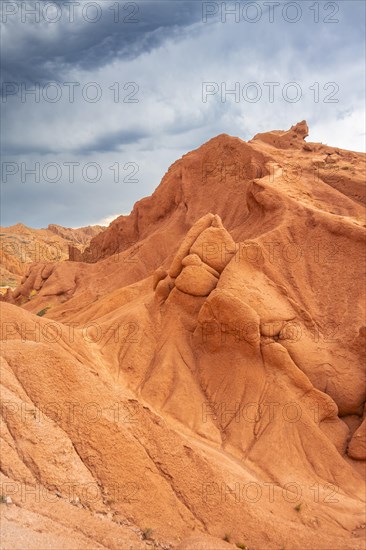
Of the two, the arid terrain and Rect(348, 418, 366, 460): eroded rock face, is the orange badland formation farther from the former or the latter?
the arid terrain

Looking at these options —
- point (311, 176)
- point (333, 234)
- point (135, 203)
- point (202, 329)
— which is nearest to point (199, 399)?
point (202, 329)

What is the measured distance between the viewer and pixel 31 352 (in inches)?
348

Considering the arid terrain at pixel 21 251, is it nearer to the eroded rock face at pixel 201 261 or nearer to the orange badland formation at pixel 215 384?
the orange badland formation at pixel 215 384

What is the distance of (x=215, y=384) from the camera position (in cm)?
1378

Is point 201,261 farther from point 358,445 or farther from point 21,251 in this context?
point 21,251

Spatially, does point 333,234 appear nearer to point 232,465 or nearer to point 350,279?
point 350,279

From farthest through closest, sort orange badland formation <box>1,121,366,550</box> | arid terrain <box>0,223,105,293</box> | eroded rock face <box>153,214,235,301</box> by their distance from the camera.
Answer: arid terrain <box>0,223,105,293</box>, eroded rock face <box>153,214,235,301</box>, orange badland formation <box>1,121,366,550</box>

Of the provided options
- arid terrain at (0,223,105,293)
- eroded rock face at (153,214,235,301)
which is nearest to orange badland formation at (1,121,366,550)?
eroded rock face at (153,214,235,301)

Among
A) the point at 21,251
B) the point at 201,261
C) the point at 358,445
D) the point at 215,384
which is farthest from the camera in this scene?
the point at 21,251

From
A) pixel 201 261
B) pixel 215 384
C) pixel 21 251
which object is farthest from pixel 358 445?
pixel 21 251

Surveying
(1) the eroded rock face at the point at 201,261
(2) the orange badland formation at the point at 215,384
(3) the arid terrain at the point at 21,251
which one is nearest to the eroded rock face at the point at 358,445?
(2) the orange badland formation at the point at 215,384

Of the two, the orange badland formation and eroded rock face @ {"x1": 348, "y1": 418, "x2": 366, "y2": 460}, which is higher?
the orange badland formation

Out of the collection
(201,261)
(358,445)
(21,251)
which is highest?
(201,261)

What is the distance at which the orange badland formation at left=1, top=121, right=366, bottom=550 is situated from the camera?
7.19 m
